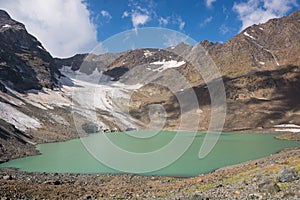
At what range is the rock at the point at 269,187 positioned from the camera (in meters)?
17.0

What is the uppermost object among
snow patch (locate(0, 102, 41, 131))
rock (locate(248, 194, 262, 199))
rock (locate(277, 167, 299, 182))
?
snow patch (locate(0, 102, 41, 131))

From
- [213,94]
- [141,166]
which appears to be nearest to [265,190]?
[141,166]

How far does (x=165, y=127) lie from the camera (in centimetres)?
15050

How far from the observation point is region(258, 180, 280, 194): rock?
1698 centimetres

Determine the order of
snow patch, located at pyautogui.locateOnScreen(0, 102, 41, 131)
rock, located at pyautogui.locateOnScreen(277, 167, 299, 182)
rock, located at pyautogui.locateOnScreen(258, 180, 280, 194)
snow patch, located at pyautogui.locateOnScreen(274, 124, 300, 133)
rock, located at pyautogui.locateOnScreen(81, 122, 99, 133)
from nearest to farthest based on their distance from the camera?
rock, located at pyautogui.locateOnScreen(258, 180, 280, 194) < rock, located at pyautogui.locateOnScreen(277, 167, 299, 182) < snow patch, located at pyautogui.locateOnScreen(0, 102, 41, 131) < rock, located at pyautogui.locateOnScreen(81, 122, 99, 133) < snow patch, located at pyautogui.locateOnScreen(274, 124, 300, 133)

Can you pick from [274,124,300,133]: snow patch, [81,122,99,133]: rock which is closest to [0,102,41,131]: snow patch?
[81,122,99,133]: rock

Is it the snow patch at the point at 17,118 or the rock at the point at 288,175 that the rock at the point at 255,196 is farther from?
the snow patch at the point at 17,118

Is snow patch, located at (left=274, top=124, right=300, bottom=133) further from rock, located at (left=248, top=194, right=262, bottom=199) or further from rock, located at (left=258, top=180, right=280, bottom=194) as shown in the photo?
rock, located at (left=248, top=194, right=262, bottom=199)

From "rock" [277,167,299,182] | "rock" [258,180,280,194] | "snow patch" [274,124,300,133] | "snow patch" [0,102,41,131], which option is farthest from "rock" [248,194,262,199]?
"snow patch" [274,124,300,133]

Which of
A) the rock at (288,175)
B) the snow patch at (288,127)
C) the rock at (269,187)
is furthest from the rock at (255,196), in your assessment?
the snow patch at (288,127)

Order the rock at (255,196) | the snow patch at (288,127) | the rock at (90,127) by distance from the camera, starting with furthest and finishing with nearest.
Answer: the snow patch at (288,127), the rock at (90,127), the rock at (255,196)

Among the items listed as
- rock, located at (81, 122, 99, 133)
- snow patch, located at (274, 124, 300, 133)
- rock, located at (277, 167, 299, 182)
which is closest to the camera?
rock, located at (277, 167, 299, 182)

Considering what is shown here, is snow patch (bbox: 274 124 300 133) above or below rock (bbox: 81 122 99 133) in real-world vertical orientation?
above

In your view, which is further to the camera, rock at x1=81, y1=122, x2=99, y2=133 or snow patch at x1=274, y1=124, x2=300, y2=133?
snow patch at x1=274, y1=124, x2=300, y2=133
